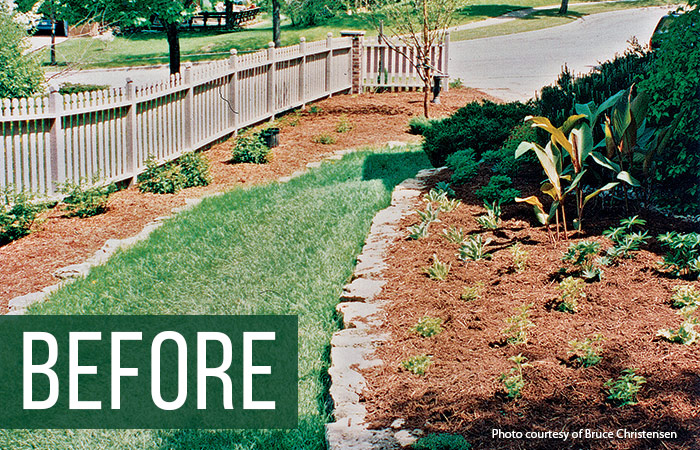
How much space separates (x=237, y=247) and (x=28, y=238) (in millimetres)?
2756

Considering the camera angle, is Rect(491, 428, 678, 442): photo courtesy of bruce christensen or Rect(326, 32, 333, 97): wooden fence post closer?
Rect(491, 428, 678, 442): photo courtesy of bruce christensen

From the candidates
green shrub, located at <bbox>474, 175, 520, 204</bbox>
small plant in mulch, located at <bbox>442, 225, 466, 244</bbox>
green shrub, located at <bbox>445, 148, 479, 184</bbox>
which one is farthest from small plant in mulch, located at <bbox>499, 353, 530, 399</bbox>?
green shrub, located at <bbox>445, 148, 479, 184</bbox>

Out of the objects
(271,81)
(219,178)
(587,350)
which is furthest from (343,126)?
(587,350)

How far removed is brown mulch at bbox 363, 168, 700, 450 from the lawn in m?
27.4

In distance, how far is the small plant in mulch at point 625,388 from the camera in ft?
12.0

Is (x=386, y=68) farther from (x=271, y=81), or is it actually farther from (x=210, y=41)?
(x=210, y=41)

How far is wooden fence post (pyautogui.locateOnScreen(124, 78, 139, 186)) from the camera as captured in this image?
34.2 ft

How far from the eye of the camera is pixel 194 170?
10.7 meters

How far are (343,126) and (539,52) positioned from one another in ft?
48.3

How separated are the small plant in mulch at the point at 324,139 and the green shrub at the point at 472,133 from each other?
305 centimetres

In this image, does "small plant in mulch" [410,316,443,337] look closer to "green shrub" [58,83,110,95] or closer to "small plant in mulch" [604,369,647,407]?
"small plant in mulch" [604,369,647,407]

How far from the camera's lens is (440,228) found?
6.25m

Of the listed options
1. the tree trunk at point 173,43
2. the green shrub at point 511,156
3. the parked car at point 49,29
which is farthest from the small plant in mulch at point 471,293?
the parked car at point 49,29

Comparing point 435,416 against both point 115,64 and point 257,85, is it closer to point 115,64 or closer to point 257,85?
point 257,85
